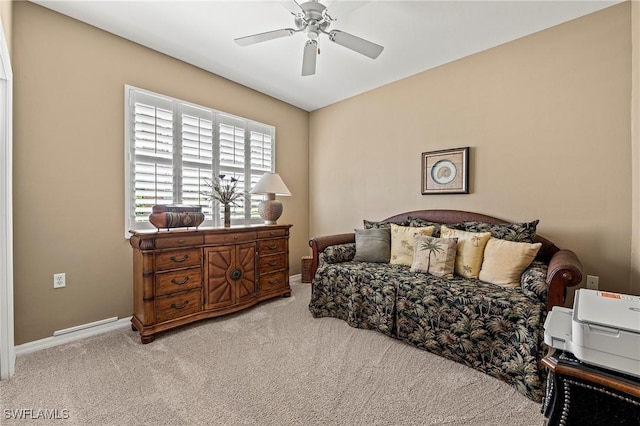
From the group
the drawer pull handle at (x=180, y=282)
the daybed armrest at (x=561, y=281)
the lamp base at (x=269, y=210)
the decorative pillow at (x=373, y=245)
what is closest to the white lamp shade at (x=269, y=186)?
the lamp base at (x=269, y=210)

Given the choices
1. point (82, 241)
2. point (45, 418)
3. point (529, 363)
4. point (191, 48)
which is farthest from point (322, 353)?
point (191, 48)

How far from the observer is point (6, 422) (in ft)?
4.60

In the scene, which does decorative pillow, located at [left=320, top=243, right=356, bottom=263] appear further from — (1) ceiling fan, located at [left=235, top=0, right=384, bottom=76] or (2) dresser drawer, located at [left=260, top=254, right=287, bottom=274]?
(1) ceiling fan, located at [left=235, top=0, right=384, bottom=76]

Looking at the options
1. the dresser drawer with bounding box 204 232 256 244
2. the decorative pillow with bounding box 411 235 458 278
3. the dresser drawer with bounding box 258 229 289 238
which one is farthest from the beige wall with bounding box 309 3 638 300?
the dresser drawer with bounding box 204 232 256 244

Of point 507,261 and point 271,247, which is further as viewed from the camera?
point 271,247

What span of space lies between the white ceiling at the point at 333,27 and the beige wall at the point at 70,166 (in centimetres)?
23

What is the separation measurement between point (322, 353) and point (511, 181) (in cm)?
234

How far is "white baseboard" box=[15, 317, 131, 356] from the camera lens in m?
2.11

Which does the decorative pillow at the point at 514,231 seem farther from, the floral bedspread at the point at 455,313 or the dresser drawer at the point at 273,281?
the dresser drawer at the point at 273,281

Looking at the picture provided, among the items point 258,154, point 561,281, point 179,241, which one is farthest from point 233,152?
point 561,281

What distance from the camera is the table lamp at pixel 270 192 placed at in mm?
3209

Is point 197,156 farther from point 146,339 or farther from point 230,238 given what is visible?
point 146,339

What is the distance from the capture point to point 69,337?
Result: 229 centimetres

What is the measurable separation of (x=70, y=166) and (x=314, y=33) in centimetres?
230
